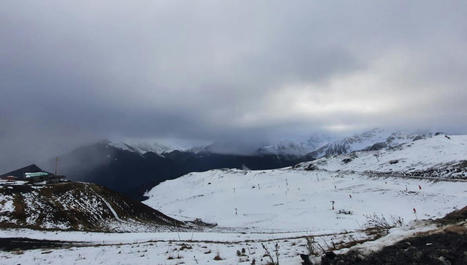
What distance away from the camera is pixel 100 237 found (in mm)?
26766

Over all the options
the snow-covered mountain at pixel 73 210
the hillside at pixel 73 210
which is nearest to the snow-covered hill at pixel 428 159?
the hillside at pixel 73 210

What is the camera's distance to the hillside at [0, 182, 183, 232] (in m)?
34.2

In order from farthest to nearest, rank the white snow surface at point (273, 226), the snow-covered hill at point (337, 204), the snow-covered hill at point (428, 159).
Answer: the snow-covered hill at point (428, 159), the snow-covered hill at point (337, 204), the white snow surface at point (273, 226)

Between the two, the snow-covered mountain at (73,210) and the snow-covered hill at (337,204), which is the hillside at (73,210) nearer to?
the snow-covered mountain at (73,210)

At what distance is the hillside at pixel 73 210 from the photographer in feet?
112

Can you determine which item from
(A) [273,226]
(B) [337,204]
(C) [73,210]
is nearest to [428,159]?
(B) [337,204]

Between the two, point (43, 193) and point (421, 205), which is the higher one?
point (43, 193)

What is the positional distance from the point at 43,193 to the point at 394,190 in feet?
191

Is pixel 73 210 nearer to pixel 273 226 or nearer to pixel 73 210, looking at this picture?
pixel 73 210

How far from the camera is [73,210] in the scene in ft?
130

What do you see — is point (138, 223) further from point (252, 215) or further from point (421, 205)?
point (421, 205)

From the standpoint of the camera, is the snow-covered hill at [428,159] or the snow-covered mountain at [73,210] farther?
the snow-covered hill at [428,159]

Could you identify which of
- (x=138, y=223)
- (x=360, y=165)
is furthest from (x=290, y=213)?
(x=360, y=165)

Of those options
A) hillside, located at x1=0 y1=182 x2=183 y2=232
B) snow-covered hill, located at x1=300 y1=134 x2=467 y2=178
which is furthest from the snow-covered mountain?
snow-covered hill, located at x1=300 y1=134 x2=467 y2=178
